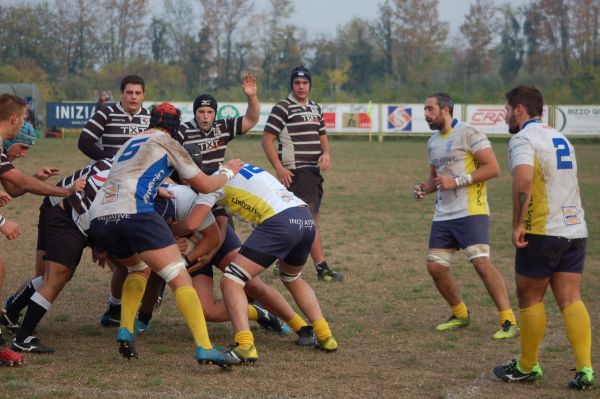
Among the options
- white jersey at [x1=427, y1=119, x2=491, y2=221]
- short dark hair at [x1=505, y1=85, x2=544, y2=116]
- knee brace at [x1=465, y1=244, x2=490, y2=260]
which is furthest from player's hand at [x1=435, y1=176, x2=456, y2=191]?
short dark hair at [x1=505, y1=85, x2=544, y2=116]

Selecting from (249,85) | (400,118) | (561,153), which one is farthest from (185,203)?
(400,118)

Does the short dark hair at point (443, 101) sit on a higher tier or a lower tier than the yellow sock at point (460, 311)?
higher

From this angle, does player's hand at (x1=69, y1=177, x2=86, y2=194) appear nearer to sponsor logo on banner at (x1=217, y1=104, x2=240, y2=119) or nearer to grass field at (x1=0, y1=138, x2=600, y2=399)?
grass field at (x1=0, y1=138, x2=600, y2=399)

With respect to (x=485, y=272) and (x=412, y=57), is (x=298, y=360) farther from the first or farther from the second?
(x=412, y=57)

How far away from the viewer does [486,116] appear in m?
40.9

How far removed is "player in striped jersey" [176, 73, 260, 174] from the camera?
8.79 metres

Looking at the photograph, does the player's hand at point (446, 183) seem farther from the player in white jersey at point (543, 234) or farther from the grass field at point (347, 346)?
the player in white jersey at point (543, 234)

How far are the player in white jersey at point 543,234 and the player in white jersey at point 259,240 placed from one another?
1605 millimetres

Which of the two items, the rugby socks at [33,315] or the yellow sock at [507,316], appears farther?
the yellow sock at [507,316]

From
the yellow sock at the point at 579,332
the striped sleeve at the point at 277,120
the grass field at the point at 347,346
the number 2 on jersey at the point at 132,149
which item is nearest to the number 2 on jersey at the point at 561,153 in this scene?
the yellow sock at the point at 579,332

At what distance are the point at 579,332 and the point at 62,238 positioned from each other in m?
A: 3.86

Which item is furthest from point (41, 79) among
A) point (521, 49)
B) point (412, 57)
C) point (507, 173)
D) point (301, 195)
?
Result: point (301, 195)

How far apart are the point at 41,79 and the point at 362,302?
184 feet

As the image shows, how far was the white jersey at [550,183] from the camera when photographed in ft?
20.3
